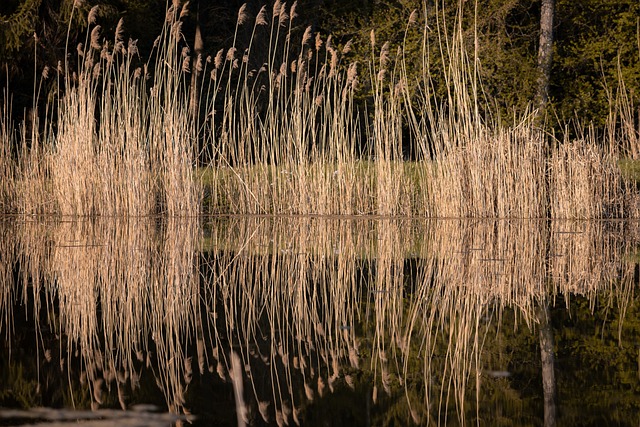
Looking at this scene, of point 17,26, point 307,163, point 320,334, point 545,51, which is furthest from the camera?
point 545,51

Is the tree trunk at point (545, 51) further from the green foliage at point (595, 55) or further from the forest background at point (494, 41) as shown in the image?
the green foliage at point (595, 55)

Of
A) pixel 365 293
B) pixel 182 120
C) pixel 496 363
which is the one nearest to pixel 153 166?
pixel 182 120

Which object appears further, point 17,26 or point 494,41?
point 494,41

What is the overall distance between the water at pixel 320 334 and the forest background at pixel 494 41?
25.7 feet

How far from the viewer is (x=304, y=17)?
19.2 metres

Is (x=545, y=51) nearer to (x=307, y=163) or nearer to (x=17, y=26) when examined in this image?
(x=307, y=163)

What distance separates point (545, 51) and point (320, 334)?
1126 centimetres

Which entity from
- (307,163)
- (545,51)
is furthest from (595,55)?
(307,163)

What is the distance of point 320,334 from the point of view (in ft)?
11.1

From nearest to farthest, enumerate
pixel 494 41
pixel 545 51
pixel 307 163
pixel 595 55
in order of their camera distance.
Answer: pixel 307 163, pixel 545 51, pixel 494 41, pixel 595 55

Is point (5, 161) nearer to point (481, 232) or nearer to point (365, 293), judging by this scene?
point (481, 232)

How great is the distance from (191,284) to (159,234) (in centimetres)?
269

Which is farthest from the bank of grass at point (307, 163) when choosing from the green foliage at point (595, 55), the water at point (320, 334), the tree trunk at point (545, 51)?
the green foliage at point (595, 55)

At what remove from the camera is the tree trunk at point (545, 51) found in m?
13.8
